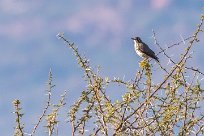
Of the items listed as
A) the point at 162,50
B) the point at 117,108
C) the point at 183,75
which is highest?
the point at 162,50

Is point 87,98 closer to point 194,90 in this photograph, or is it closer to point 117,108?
point 117,108

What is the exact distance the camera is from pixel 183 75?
6.80 m

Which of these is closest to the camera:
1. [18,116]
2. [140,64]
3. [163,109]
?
[18,116]

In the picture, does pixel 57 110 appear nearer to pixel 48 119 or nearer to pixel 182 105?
pixel 48 119

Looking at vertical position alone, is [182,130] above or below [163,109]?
below

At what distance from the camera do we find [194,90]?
6.61 m

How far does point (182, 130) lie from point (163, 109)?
49 cm

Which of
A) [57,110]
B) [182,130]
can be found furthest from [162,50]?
[57,110]

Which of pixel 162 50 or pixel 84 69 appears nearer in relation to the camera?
pixel 84 69

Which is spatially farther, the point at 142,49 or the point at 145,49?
the point at 142,49

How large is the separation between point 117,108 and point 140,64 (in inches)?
40.6

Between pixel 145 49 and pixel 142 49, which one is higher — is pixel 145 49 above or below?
below

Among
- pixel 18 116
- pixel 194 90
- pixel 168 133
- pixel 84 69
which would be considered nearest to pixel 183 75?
pixel 194 90

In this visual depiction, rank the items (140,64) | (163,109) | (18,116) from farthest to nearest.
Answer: (140,64) → (163,109) → (18,116)
